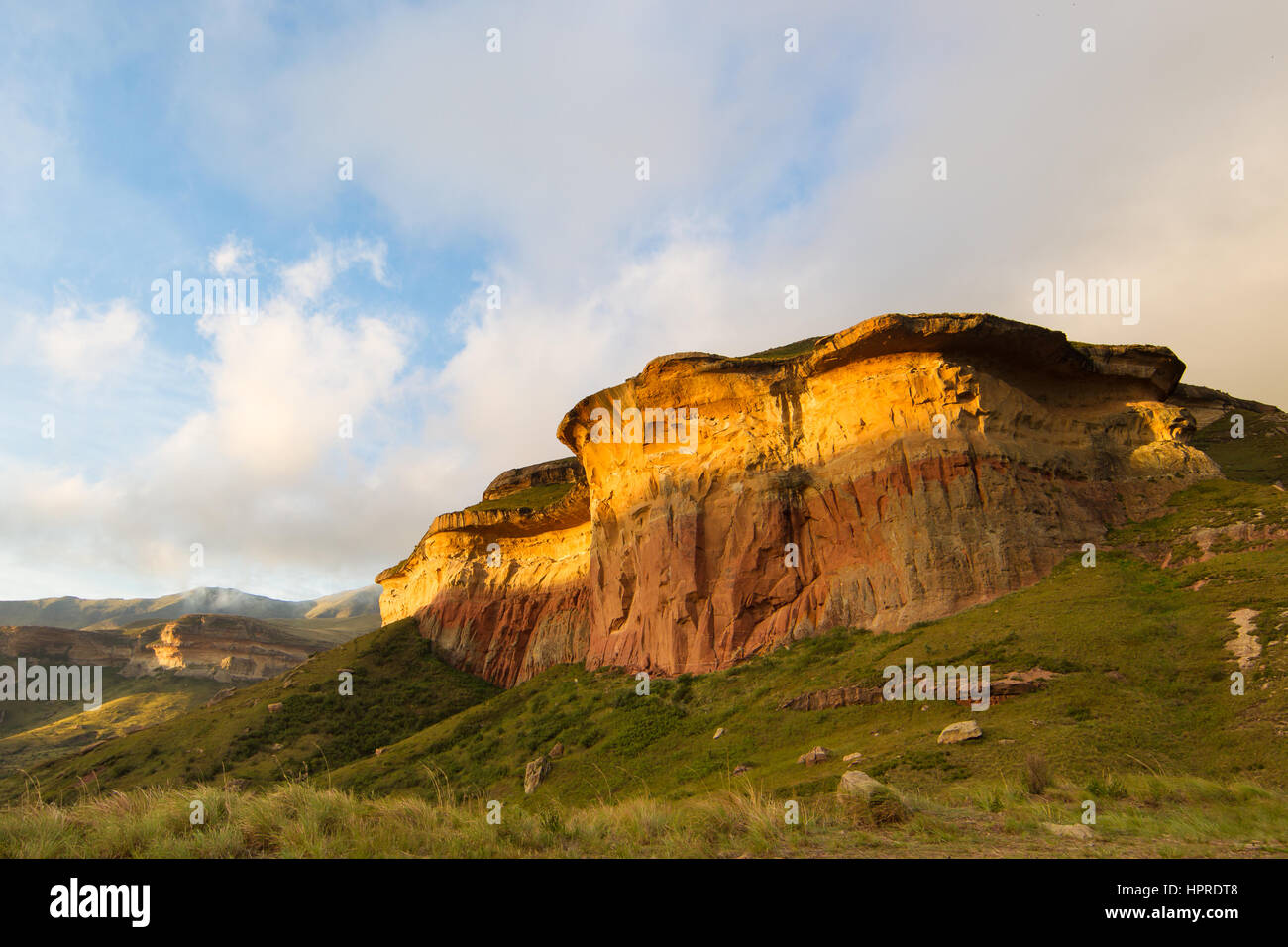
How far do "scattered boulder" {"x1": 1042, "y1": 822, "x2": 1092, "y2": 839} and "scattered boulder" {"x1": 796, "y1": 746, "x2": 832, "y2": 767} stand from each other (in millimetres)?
9673

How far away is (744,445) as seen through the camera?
1257 inches

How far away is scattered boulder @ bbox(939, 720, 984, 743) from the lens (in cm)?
1553

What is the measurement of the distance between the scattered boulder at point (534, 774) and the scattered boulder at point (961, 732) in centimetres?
1409

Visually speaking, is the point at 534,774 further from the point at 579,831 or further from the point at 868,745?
the point at 579,831

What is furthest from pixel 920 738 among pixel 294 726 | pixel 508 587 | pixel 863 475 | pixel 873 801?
pixel 508 587

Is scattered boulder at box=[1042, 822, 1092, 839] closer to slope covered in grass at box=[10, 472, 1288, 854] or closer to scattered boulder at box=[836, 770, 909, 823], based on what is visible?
slope covered in grass at box=[10, 472, 1288, 854]

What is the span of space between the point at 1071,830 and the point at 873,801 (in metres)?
2.16

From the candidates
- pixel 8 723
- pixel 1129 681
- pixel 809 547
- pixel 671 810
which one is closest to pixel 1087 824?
pixel 671 810

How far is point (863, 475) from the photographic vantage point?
28188 millimetres

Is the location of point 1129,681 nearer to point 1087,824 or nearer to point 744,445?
point 1087,824

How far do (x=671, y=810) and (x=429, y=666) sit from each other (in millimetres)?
39933

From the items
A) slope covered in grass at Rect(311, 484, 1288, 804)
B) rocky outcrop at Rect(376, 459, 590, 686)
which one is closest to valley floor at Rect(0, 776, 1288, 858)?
slope covered in grass at Rect(311, 484, 1288, 804)

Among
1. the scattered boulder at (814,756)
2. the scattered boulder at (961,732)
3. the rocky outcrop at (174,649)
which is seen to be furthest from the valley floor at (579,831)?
the rocky outcrop at (174,649)
